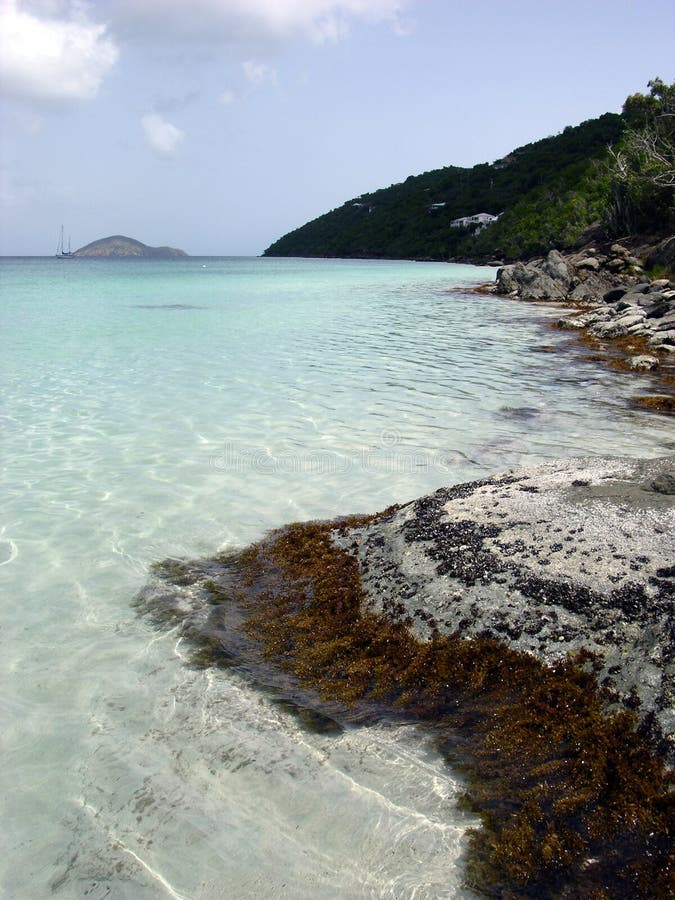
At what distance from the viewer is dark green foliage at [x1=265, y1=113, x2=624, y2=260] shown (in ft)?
224

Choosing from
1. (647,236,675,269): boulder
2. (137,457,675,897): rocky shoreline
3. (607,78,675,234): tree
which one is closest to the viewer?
(137,457,675,897): rocky shoreline

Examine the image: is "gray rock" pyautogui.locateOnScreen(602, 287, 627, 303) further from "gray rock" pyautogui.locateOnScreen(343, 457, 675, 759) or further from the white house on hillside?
the white house on hillside

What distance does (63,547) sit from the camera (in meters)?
5.71

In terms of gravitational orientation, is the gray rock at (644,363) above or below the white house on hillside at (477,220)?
below

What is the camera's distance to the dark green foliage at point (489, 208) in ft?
224

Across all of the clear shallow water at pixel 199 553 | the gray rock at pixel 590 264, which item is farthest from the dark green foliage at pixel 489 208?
the clear shallow water at pixel 199 553

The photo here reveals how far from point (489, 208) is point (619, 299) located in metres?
87.7

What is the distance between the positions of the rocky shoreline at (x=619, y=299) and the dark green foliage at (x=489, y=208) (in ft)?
64.4

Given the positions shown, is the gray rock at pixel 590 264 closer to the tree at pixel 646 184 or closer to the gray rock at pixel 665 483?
the tree at pixel 646 184

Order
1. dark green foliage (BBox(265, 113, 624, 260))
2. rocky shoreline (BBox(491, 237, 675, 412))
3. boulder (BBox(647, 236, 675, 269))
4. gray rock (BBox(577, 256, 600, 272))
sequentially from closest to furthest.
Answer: rocky shoreline (BBox(491, 237, 675, 412)) → boulder (BBox(647, 236, 675, 269)) → gray rock (BBox(577, 256, 600, 272)) → dark green foliage (BBox(265, 113, 624, 260))

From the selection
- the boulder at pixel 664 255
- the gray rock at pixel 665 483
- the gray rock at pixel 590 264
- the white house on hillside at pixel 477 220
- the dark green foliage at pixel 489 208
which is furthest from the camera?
the white house on hillside at pixel 477 220

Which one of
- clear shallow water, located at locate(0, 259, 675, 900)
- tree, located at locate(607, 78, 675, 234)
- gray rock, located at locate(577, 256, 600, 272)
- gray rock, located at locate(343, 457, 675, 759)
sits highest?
tree, located at locate(607, 78, 675, 234)

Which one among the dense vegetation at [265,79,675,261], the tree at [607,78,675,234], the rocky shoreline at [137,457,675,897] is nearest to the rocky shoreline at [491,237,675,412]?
the tree at [607,78,675,234]

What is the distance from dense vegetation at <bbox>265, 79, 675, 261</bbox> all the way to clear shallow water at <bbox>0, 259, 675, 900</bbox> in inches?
1015
